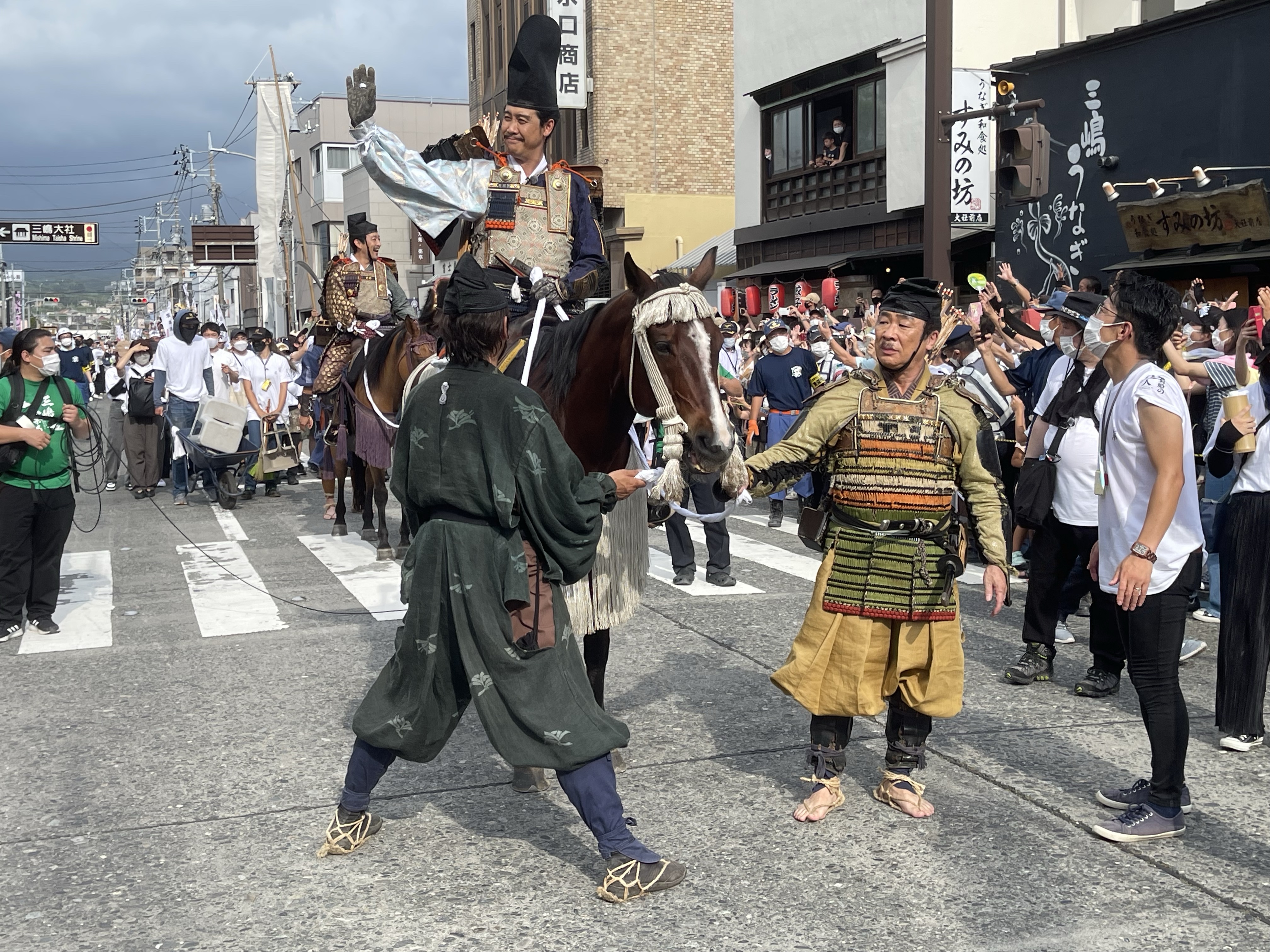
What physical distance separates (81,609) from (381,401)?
132 inches

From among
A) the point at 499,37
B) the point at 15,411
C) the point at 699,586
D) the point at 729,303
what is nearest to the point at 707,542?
the point at 699,586

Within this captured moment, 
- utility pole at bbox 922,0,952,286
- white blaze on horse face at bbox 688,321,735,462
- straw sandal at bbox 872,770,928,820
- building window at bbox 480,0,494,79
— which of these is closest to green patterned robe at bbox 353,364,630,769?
white blaze on horse face at bbox 688,321,735,462

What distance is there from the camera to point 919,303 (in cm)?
467

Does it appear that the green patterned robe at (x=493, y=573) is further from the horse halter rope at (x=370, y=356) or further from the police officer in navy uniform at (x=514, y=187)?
the horse halter rope at (x=370, y=356)

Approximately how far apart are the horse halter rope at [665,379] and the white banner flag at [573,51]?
30.8 metres

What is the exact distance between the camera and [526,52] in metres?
6.18

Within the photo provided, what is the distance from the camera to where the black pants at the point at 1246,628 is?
217 inches

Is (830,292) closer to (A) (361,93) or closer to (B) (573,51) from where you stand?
(B) (573,51)

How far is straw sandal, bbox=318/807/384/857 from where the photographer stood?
4367mm

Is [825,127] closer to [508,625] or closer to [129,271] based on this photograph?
[508,625]

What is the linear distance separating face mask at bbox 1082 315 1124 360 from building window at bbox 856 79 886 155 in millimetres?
18714

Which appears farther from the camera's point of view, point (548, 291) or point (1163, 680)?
point (548, 291)

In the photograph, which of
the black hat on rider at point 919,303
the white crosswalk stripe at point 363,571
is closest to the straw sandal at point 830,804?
the black hat on rider at point 919,303

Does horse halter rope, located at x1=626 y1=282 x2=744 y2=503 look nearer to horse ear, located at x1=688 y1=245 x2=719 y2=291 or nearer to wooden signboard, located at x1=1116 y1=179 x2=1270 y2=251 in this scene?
horse ear, located at x1=688 y1=245 x2=719 y2=291
